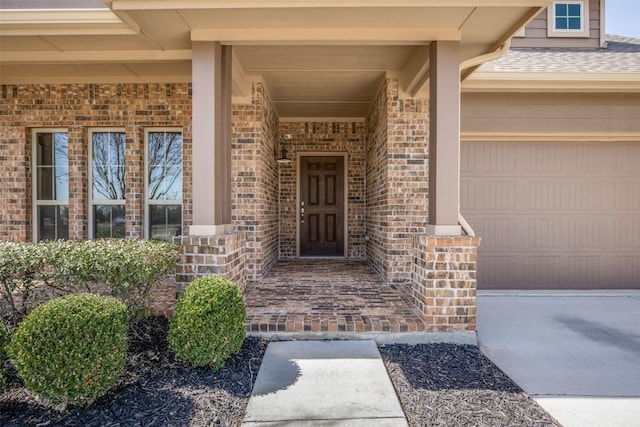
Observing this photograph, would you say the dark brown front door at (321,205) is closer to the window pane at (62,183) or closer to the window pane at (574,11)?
the window pane at (62,183)

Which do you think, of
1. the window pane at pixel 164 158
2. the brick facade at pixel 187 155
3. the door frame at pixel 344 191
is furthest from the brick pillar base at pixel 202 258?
the door frame at pixel 344 191

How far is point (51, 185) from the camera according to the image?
5008mm

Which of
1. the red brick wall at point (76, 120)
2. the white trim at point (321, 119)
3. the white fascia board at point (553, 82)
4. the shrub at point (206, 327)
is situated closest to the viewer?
the shrub at point (206, 327)

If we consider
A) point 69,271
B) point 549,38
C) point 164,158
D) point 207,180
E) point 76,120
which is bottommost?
point 69,271

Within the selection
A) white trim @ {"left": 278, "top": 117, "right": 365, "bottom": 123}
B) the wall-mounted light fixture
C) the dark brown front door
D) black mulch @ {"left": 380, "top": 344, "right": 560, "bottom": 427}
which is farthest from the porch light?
black mulch @ {"left": 380, "top": 344, "right": 560, "bottom": 427}

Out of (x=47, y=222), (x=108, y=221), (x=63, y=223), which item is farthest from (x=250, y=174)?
(x=47, y=222)

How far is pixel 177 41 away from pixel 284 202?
11.9 ft

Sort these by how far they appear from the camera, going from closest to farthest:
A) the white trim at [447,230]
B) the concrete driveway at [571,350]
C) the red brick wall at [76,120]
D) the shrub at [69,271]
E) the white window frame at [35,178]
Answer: the concrete driveway at [571,350], the shrub at [69,271], the white trim at [447,230], the red brick wall at [76,120], the white window frame at [35,178]

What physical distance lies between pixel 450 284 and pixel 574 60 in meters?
4.39

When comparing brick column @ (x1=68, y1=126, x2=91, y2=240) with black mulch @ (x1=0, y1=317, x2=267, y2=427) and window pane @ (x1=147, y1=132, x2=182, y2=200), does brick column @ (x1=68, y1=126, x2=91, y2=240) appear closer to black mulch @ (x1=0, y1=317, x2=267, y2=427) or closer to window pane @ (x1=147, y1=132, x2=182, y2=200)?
window pane @ (x1=147, y1=132, x2=182, y2=200)

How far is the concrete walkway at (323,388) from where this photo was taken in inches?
77.0

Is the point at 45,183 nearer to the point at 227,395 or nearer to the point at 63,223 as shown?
the point at 63,223

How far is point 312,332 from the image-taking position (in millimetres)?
2994

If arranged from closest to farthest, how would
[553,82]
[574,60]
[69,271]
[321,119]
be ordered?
[69,271]
[553,82]
[574,60]
[321,119]
